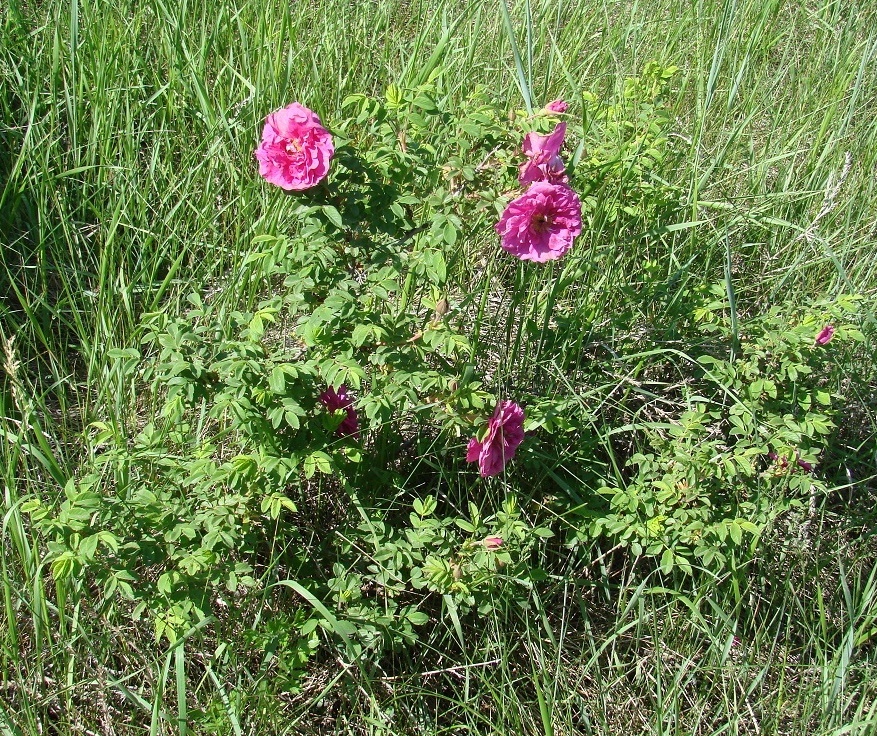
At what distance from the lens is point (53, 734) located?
5.57 feet

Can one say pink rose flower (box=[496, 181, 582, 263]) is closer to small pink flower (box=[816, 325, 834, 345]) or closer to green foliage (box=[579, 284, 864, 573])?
green foliage (box=[579, 284, 864, 573])

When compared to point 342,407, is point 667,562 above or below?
below

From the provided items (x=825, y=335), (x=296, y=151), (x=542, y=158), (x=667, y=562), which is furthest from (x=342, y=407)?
(x=825, y=335)

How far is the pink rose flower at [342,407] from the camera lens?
1.73 meters

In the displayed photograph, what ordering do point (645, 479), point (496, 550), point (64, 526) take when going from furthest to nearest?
point (645, 479) < point (496, 550) < point (64, 526)

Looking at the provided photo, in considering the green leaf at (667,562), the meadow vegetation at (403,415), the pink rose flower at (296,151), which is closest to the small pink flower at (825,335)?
the meadow vegetation at (403,415)

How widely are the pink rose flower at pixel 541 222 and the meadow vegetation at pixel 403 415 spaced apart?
0.23ft

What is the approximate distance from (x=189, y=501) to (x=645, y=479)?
95cm

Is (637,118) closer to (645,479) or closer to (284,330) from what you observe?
(645,479)

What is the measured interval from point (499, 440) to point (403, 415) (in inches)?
11.1

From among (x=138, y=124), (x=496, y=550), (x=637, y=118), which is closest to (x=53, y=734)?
(x=496, y=550)

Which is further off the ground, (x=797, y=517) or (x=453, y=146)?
(x=453, y=146)

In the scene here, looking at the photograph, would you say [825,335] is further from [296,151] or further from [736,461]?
[296,151]

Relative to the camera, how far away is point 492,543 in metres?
1.66
